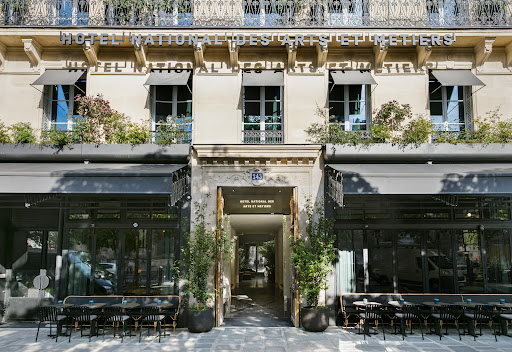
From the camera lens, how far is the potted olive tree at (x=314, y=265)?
34.4 feet

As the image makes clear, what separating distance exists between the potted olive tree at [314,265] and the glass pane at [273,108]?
3315 mm

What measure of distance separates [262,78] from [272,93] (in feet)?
2.27

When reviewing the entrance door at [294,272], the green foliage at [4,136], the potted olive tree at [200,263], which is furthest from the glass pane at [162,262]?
the green foliage at [4,136]

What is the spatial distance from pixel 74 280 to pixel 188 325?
12.3ft

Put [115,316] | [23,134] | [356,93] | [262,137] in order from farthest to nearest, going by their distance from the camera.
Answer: [356,93]
[262,137]
[23,134]
[115,316]

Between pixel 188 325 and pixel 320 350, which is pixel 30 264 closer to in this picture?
pixel 188 325

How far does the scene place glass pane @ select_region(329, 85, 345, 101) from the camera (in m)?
12.5

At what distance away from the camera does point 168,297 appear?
11.2 metres

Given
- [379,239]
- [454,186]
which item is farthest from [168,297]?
[454,186]

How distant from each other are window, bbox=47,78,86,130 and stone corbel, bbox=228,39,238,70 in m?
4.63

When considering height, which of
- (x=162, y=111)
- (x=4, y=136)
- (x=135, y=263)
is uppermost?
(x=162, y=111)

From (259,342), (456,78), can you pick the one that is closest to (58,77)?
(259,342)

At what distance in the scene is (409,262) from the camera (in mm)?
11672

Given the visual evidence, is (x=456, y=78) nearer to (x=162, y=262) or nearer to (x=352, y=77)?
(x=352, y=77)
